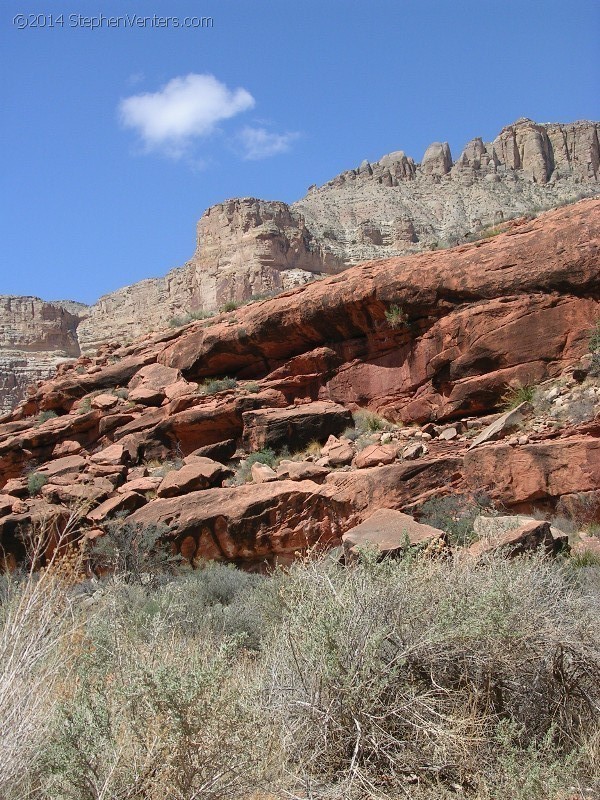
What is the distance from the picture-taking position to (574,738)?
463cm

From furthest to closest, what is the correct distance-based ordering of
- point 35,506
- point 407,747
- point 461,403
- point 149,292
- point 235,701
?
point 149,292, point 35,506, point 461,403, point 407,747, point 235,701

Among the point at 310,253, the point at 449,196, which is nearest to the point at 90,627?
the point at 310,253

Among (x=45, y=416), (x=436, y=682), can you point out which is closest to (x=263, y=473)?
(x=436, y=682)

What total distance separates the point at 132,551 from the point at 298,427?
14.9 ft

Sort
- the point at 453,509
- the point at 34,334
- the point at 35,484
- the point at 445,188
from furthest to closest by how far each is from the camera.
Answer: the point at 445,188
the point at 34,334
the point at 35,484
the point at 453,509

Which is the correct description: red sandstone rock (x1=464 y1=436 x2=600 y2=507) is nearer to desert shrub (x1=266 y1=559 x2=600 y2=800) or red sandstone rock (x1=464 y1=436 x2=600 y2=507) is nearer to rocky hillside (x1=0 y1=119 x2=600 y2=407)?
desert shrub (x1=266 y1=559 x2=600 y2=800)

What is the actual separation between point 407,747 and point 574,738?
1.10 m

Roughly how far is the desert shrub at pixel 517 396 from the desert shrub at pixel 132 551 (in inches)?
249

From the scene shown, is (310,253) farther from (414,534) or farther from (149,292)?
(414,534)

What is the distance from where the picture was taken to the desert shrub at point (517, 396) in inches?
500

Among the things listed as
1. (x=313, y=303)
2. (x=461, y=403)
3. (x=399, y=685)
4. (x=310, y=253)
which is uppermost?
(x=310, y=253)

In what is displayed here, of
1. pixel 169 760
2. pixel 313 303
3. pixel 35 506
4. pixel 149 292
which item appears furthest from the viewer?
pixel 149 292

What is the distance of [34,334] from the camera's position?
58031 mm

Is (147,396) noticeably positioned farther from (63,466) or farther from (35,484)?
(35,484)
